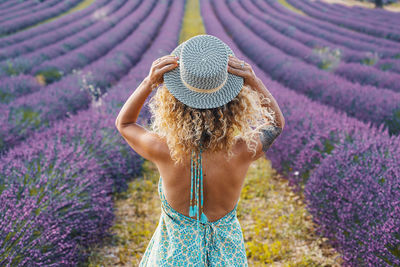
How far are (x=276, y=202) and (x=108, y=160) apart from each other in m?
1.81

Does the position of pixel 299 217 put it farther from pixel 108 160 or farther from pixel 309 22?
pixel 309 22

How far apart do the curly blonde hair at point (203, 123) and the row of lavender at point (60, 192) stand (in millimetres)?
1222

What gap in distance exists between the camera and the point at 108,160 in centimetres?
293

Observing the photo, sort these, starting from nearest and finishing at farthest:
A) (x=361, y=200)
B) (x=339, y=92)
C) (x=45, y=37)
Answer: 1. (x=361, y=200)
2. (x=339, y=92)
3. (x=45, y=37)

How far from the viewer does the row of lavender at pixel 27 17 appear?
1320cm

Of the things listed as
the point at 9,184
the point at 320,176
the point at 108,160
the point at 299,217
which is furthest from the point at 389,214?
the point at 9,184

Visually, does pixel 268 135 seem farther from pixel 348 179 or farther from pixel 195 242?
pixel 348 179

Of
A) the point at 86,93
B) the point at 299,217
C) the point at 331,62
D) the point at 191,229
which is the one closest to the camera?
the point at 191,229

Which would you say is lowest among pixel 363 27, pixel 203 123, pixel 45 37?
pixel 363 27

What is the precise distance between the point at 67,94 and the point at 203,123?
4493 mm

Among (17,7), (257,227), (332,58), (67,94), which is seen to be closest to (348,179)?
(257,227)

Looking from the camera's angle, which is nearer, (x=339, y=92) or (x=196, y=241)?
(x=196, y=241)

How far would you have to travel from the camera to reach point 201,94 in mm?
997

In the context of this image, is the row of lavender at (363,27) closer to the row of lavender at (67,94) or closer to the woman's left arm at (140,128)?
the row of lavender at (67,94)
